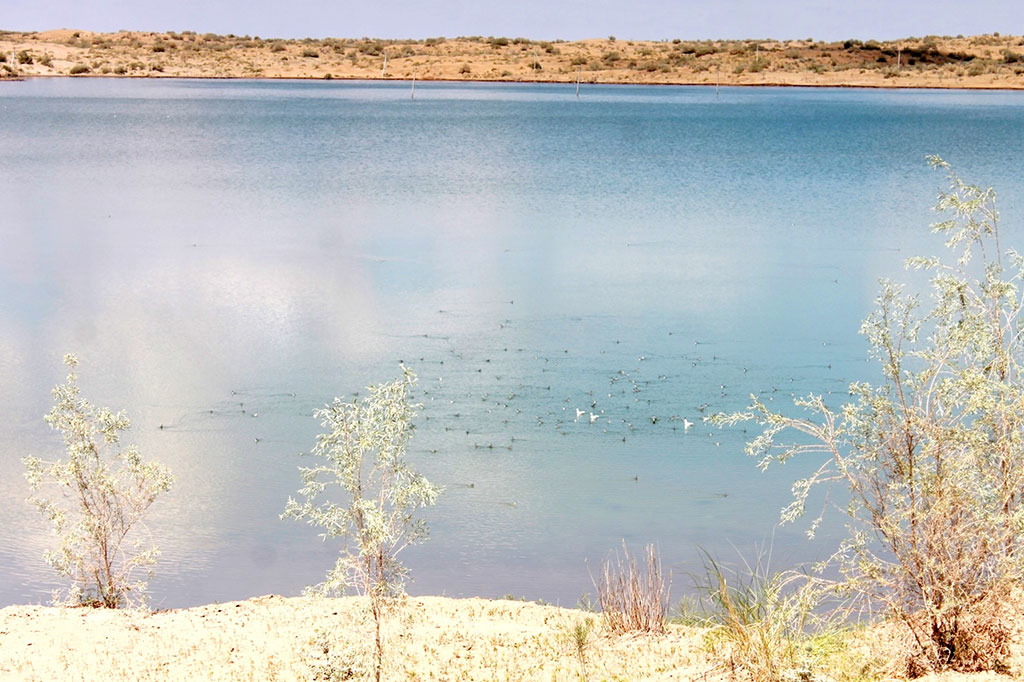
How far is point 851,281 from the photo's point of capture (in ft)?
64.3

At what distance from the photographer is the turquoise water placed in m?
10.8

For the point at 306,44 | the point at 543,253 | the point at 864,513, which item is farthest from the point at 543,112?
the point at 306,44

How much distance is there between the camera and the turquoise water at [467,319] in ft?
35.3

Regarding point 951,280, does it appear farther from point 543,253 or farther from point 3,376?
point 543,253

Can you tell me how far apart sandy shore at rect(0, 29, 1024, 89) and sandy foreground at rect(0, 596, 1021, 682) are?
77.5 meters

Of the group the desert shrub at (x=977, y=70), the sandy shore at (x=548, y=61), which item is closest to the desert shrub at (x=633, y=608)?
the sandy shore at (x=548, y=61)

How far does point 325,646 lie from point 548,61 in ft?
296

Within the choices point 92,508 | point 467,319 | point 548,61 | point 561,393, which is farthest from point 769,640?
point 548,61

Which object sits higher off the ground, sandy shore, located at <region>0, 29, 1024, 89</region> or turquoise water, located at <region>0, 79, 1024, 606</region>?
sandy shore, located at <region>0, 29, 1024, 89</region>

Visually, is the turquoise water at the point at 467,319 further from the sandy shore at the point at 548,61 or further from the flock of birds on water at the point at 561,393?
the sandy shore at the point at 548,61

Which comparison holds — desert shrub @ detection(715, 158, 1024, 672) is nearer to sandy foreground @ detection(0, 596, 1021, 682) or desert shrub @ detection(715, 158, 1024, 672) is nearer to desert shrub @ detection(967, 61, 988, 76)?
sandy foreground @ detection(0, 596, 1021, 682)

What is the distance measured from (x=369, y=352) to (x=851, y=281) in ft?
28.5

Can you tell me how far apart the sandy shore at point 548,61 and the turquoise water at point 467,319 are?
50.2m

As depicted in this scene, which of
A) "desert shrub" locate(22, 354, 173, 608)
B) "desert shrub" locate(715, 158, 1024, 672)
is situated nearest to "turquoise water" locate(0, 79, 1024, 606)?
"desert shrub" locate(22, 354, 173, 608)
